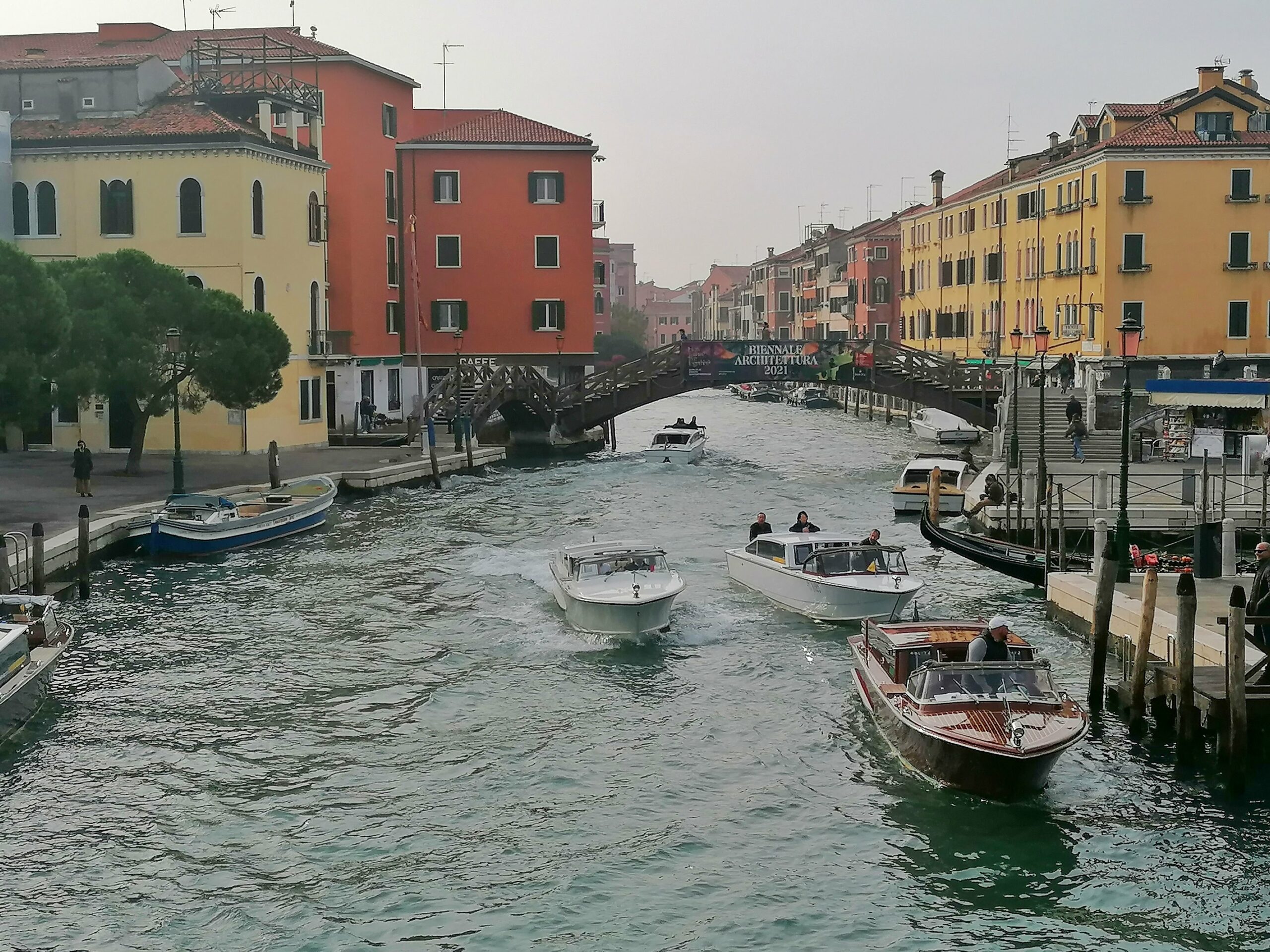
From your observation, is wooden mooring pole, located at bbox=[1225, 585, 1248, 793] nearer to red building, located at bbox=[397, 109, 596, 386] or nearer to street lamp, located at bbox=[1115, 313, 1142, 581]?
street lamp, located at bbox=[1115, 313, 1142, 581]

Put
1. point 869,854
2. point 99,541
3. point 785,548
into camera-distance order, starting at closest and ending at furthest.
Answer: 1. point 869,854
2. point 785,548
3. point 99,541

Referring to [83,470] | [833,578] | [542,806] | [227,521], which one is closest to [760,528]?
[833,578]

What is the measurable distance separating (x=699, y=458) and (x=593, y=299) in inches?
424

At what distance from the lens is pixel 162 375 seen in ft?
125

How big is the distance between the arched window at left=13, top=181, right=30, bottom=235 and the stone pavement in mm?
6406

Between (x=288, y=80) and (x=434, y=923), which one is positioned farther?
(x=288, y=80)

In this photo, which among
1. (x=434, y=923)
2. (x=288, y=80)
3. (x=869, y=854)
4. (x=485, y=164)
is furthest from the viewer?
(x=485, y=164)

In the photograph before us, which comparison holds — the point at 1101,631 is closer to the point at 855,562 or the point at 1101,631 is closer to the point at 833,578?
the point at 833,578

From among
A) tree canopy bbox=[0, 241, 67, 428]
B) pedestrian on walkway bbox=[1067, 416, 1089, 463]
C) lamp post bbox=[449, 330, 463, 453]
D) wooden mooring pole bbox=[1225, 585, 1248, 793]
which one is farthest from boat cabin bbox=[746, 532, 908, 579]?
lamp post bbox=[449, 330, 463, 453]

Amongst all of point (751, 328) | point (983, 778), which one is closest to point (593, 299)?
point (983, 778)

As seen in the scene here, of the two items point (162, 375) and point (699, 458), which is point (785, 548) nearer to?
point (162, 375)

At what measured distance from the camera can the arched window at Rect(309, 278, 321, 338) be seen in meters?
48.9

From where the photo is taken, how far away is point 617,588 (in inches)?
909

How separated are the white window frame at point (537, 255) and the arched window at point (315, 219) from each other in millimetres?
12619
